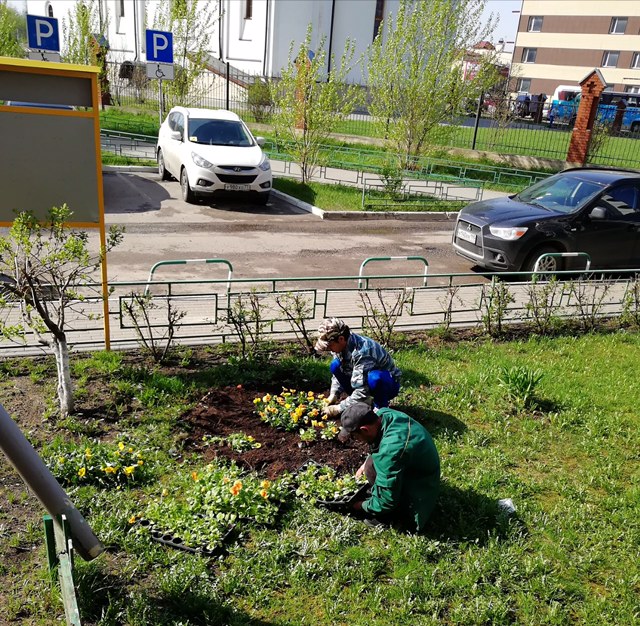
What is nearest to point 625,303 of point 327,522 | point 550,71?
point 327,522

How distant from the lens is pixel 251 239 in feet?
38.8

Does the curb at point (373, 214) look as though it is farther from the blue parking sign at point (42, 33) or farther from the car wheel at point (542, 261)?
the blue parking sign at point (42, 33)

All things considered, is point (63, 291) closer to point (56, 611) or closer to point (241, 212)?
point (56, 611)

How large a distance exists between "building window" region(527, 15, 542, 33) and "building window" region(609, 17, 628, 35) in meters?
6.24

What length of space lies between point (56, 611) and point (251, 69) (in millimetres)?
38486

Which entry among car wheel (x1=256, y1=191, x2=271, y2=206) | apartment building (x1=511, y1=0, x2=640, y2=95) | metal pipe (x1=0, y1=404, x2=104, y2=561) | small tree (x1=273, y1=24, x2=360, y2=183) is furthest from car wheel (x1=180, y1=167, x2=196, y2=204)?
apartment building (x1=511, y1=0, x2=640, y2=95)

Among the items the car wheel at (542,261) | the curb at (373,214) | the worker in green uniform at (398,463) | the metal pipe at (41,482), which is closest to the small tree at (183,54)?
the curb at (373,214)

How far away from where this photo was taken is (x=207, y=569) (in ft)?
12.7

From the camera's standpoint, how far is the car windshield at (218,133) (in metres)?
14.3

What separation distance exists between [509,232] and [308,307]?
3.80 meters

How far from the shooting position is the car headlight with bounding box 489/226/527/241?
980 centimetres

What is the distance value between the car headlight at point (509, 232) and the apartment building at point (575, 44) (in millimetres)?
42264

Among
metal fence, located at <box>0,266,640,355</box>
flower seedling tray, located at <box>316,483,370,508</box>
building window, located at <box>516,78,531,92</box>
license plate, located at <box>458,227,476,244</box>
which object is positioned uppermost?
building window, located at <box>516,78,531,92</box>

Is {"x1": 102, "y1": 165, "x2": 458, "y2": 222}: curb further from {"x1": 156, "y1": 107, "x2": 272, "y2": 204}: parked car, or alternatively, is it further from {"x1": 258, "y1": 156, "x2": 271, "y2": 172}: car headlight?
{"x1": 258, "y1": 156, "x2": 271, "y2": 172}: car headlight
